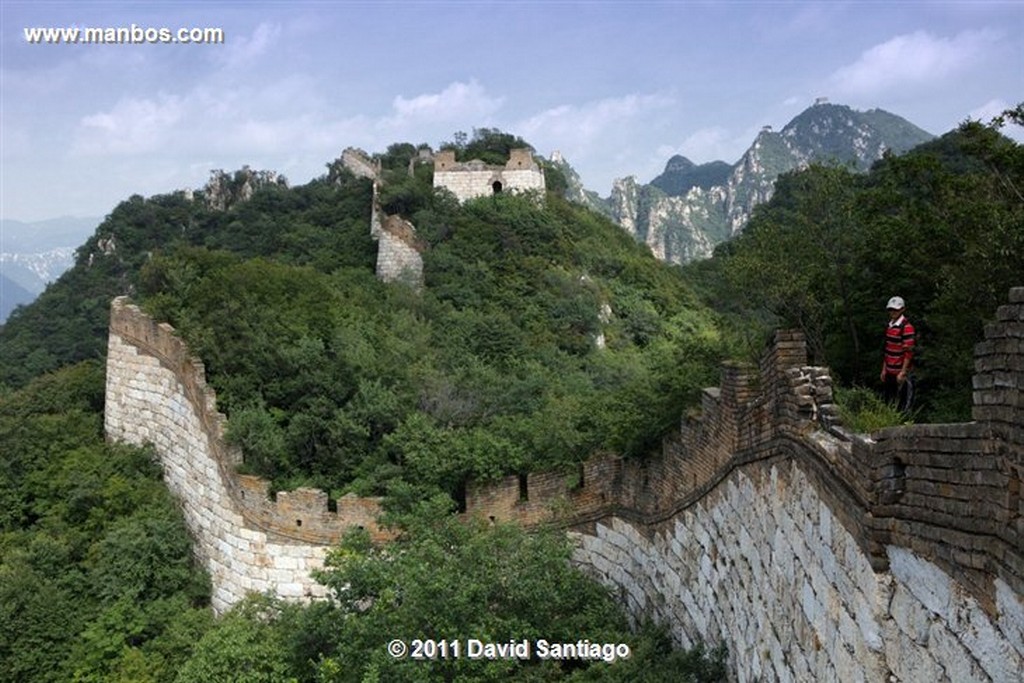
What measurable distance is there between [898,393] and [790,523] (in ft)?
6.11

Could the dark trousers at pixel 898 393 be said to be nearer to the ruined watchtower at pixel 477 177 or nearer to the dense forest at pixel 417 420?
the dense forest at pixel 417 420

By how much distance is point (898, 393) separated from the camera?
24.1 ft

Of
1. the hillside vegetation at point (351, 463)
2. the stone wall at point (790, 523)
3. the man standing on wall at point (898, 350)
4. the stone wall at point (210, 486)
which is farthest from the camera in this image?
the stone wall at point (210, 486)

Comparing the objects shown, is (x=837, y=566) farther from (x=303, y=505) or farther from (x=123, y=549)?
(x=123, y=549)

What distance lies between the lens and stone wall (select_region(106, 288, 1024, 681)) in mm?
3639

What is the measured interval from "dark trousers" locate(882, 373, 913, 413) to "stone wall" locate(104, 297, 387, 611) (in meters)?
7.14

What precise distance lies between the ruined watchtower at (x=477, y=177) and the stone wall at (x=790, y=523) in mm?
23070

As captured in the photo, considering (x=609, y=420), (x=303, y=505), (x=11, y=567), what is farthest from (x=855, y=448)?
(x=11, y=567)

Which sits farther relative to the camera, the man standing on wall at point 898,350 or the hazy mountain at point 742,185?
the hazy mountain at point 742,185

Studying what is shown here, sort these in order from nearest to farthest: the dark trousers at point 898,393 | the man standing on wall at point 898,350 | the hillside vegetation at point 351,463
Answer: the man standing on wall at point 898,350 < the dark trousers at point 898,393 < the hillside vegetation at point 351,463

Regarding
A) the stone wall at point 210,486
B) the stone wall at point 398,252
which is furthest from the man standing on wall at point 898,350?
the stone wall at point 398,252

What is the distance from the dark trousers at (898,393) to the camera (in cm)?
704

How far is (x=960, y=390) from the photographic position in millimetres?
7168

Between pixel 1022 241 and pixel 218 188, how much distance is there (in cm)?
5904
